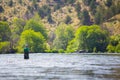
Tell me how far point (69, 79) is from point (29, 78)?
4.98 meters

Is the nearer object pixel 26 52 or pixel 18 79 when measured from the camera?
pixel 18 79

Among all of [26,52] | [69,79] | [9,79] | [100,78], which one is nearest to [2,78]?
[9,79]

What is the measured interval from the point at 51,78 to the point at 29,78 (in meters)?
2.64

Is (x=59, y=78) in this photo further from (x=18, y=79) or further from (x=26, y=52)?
(x=26, y=52)

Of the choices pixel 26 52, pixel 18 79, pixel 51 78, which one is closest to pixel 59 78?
pixel 51 78

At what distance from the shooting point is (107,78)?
53406 mm

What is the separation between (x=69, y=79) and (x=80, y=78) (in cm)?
217

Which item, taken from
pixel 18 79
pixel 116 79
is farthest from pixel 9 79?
pixel 116 79

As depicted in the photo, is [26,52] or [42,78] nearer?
[42,78]

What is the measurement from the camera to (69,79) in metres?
52.4

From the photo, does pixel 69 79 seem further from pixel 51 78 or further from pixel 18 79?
pixel 18 79

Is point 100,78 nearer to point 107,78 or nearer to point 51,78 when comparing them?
point 107,78

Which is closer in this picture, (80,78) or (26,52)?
(80,78)

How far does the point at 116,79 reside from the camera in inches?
2047
